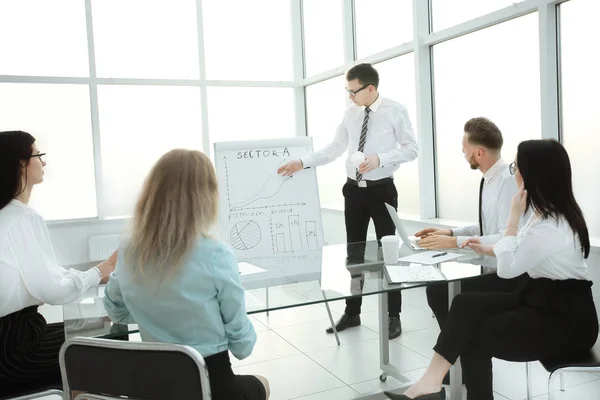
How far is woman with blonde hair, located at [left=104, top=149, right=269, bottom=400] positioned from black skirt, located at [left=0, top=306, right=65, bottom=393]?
1.84 ft

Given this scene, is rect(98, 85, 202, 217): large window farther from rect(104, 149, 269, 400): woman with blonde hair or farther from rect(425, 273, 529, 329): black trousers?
rect(104, 149, 269, 400): woman with blonde hair

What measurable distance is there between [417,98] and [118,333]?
12.0 feet

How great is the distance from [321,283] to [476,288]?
0.83 meters

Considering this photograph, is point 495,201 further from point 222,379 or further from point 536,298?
point 222,379

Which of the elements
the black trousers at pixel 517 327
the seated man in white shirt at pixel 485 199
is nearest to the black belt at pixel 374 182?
the seated man in white shirt at pixel 485 199

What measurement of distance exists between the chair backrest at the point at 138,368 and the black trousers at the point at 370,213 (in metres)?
2.28

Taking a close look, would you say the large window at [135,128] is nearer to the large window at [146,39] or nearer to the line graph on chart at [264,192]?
the large window at [146,39]

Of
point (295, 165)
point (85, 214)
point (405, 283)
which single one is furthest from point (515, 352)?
point (85, 214)

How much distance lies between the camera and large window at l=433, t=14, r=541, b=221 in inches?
147

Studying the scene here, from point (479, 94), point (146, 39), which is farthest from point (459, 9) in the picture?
point (146, 39)

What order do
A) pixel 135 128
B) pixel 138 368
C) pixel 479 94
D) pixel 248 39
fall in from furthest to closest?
pixel 248 39 → pixel 135 128 → pixel 479 94 → pixel 138 368

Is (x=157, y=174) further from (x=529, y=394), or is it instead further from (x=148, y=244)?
(x=529, y=394)

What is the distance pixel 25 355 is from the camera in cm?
181

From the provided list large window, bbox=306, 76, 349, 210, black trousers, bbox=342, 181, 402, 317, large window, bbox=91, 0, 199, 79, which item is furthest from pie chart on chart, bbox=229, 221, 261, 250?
large window, bbox=91, 0, 199, 79
